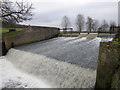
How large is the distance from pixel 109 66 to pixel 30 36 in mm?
10312

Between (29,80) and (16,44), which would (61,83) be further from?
(16,44)

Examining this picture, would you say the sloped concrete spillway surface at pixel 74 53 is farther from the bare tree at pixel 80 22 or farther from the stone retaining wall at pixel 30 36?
the bare tree at pixel 80 22

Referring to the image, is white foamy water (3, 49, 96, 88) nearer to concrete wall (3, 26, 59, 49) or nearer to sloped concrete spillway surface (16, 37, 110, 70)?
sloped concrete spillway surface (16, 37, 110, 70)

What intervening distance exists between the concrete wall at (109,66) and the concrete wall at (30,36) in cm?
977

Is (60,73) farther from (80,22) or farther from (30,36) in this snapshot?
(80,22)

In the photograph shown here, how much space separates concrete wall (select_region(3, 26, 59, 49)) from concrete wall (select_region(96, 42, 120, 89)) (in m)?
9.77

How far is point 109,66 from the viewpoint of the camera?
102 inches

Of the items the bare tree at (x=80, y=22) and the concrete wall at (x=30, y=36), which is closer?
the concrete wall at (x=30, y=36)

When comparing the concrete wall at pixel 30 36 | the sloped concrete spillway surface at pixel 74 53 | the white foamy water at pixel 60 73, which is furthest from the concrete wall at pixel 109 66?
the concrete wall at pixel 30 36

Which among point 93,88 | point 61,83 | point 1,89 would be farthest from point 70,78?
point 1,89

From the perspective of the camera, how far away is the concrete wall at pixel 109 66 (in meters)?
2.43

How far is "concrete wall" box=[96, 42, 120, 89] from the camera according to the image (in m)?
2.43

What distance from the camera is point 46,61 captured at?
5020 millimetres

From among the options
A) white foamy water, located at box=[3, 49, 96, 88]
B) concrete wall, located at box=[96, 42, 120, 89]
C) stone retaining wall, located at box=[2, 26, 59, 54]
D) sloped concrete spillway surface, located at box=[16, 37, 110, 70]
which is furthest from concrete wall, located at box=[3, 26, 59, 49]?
concrete wall, located at box=[96, 42, 120, 89]
